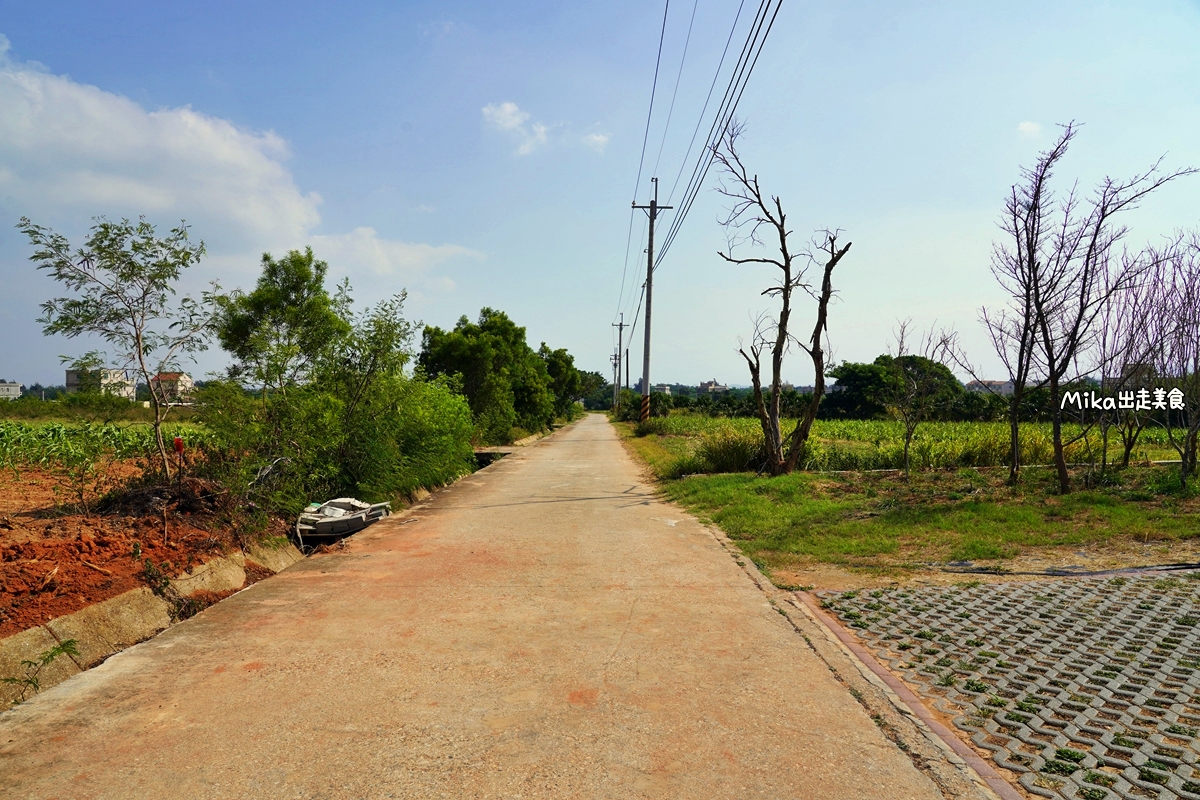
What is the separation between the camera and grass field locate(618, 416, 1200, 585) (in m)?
8.78

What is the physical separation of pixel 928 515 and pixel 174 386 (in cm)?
1011

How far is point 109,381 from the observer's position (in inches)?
305

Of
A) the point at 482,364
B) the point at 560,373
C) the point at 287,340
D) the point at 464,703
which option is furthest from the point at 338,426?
the point at 560,373

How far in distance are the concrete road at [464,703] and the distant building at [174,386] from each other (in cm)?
275

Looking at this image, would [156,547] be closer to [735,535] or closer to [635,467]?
[735,535]

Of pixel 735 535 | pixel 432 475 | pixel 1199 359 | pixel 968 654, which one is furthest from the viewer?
pixel 432 475

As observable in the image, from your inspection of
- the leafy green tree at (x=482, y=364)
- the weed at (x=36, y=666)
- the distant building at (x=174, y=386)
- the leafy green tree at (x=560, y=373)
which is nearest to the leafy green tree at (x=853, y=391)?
the leafy green tree at (x=560, y=373)

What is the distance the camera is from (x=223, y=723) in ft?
12.9

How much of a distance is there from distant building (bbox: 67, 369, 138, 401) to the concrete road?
2.84 meters

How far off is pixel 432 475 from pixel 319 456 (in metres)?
3.75

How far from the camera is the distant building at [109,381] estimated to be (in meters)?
7.54

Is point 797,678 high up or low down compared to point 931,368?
down

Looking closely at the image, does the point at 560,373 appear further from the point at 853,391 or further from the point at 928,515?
the point at 928,515

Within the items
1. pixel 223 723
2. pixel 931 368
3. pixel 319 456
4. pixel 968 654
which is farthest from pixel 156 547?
pixel 931 368
